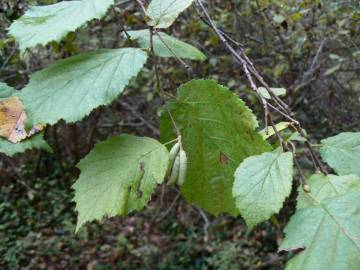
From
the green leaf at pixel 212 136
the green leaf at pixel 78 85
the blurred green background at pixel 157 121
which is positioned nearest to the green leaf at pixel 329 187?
the green leaf at pixel 212 136

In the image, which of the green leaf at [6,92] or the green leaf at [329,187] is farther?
the green leaf at [6,92]

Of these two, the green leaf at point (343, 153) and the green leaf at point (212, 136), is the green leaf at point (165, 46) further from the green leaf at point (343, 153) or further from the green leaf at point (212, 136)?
the green leaf at point (343, 153)

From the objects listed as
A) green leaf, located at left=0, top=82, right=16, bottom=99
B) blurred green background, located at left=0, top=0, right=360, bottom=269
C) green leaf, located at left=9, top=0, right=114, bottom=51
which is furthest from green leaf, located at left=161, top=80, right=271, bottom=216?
blurred green background, located at left=0, top=0, right=360, bottom=269

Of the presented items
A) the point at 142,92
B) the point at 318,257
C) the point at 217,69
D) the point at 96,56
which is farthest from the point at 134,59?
the point at 142,92

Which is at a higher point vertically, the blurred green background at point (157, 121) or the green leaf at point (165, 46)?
the green leaf at point (165, 46)

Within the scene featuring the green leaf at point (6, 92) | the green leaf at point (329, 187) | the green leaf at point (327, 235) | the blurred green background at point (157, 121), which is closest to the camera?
the green leaf at point (327, 235)

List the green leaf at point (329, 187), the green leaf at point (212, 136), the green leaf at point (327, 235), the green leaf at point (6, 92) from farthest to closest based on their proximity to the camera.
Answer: the green leaf at point (6, 92) → the green leaf at point (212, 136) → the green leaf at point (329, 187) → the green leaf at point (327, 235)

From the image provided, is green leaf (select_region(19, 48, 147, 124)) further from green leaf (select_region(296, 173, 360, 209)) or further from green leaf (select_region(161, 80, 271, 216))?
green leaf (select_region(296, 173, 360, 209))
